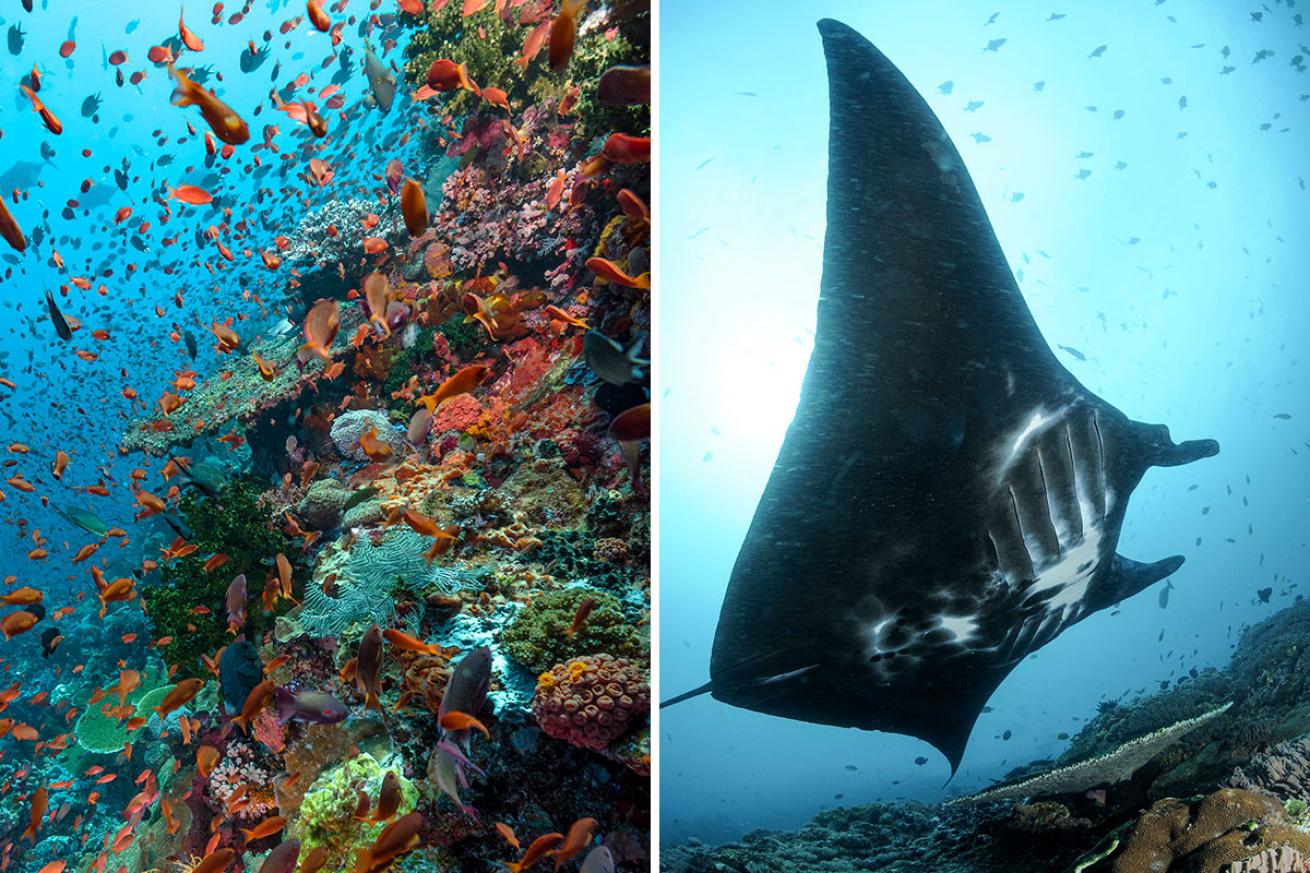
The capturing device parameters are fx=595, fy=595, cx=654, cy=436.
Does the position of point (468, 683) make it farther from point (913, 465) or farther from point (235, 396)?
point (235, 396)

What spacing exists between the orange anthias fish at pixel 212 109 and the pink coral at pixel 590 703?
Answer: 2.48 meters

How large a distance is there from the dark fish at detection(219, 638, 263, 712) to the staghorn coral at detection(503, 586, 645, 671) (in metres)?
2.09

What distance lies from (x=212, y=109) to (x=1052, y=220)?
4.94 meters

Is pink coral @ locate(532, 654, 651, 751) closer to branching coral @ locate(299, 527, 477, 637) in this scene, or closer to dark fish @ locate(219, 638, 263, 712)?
branching coral @ locate(299, 527, 477, 637)

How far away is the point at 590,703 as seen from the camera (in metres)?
2.14

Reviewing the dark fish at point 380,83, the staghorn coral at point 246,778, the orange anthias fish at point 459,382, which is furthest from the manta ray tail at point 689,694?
the dark fish at point 380,83

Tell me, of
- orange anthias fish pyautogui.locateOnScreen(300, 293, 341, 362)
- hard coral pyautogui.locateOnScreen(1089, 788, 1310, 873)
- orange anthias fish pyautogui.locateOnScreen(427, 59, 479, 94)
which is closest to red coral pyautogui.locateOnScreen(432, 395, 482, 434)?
orange anthias fish pyautogui.locateOnScreen(300, 293, 341, 362)

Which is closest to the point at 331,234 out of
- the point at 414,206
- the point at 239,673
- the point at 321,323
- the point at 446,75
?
the point at 321,323

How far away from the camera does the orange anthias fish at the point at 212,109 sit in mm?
2324

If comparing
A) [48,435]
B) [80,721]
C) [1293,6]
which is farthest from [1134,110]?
[48,435]

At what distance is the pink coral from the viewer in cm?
212

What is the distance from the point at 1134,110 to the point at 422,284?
535 centimetres

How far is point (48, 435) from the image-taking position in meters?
8.89

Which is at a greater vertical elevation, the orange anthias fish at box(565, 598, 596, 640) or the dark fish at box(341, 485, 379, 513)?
the dark fish at box(341, 485, 379, 513)
